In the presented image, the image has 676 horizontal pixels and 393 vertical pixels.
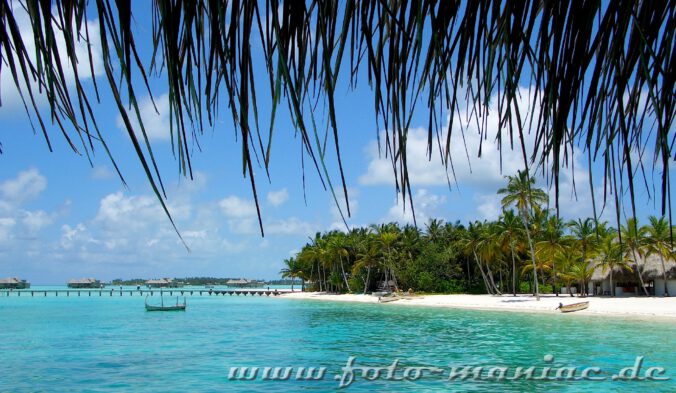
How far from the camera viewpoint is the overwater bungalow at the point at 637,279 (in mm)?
40812

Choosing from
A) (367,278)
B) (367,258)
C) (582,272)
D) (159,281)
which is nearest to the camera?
(582,272)

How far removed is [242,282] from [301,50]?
128 metres

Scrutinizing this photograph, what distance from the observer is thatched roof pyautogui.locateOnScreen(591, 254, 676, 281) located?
40.7 meters

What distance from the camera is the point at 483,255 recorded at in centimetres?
4841

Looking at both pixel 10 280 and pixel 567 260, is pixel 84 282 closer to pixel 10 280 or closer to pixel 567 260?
pixel 10 280

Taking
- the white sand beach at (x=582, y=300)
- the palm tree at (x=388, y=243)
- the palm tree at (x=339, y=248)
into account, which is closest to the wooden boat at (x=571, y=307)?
the white sand beach at (x=582, y=300)

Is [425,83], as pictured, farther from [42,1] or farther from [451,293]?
[451,293]

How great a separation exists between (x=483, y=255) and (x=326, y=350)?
29.1m

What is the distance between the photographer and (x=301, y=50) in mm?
1106

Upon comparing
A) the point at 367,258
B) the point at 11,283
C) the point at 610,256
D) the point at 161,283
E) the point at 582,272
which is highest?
the point at 367,258

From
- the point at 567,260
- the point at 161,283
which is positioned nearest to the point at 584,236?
the point at 567,260

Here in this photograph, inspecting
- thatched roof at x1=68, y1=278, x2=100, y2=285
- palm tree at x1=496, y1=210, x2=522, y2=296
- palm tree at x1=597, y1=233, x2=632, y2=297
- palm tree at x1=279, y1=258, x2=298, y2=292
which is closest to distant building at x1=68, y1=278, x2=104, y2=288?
thatched roof at x1=68, y1=278, x2=100, y2=285

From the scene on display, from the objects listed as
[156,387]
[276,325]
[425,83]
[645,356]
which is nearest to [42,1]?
[425,83]

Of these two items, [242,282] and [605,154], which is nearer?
[605,154]
